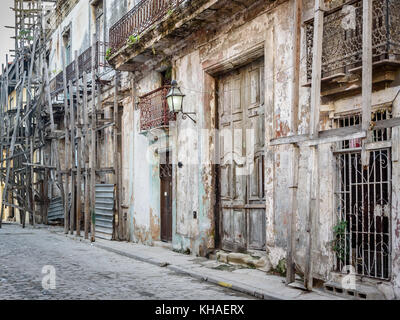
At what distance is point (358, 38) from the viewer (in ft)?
22.9

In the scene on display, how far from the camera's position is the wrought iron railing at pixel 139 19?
11.8 metres

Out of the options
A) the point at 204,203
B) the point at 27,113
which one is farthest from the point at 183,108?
the point at 27,113

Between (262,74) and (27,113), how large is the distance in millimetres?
13283

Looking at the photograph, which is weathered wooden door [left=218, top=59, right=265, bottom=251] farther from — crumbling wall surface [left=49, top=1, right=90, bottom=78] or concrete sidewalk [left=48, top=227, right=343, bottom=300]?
crumbling wall surface [left=49, top=1, right=90, bottom=78]

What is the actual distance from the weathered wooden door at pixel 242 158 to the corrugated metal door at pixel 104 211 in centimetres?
521

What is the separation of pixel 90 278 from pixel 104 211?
7.26 metres

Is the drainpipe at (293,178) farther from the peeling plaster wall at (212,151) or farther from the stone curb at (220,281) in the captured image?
the stone curb at (220,281)

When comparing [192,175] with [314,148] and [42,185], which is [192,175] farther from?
[42,185]

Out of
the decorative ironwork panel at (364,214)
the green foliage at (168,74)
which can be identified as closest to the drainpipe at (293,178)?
the decorative ironwork panel at (364,214)

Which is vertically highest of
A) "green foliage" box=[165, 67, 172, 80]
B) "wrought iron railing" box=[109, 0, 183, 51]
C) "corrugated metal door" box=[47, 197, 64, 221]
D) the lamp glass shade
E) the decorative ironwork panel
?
"wrought iron railing" box=[109, 0, 183, 51]

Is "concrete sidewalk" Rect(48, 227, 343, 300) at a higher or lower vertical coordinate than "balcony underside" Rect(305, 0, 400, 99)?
lower

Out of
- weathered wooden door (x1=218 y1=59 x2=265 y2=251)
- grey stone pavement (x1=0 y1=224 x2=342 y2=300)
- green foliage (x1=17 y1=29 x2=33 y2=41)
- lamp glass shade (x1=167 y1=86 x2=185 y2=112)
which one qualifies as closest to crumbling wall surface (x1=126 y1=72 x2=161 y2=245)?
grey stone pavement (x1=0 y1=224 x2=342 y2=300)

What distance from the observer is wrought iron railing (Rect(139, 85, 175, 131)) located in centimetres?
1248

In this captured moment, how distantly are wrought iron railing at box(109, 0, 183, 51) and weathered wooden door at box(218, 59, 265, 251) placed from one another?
2210 millimetres
